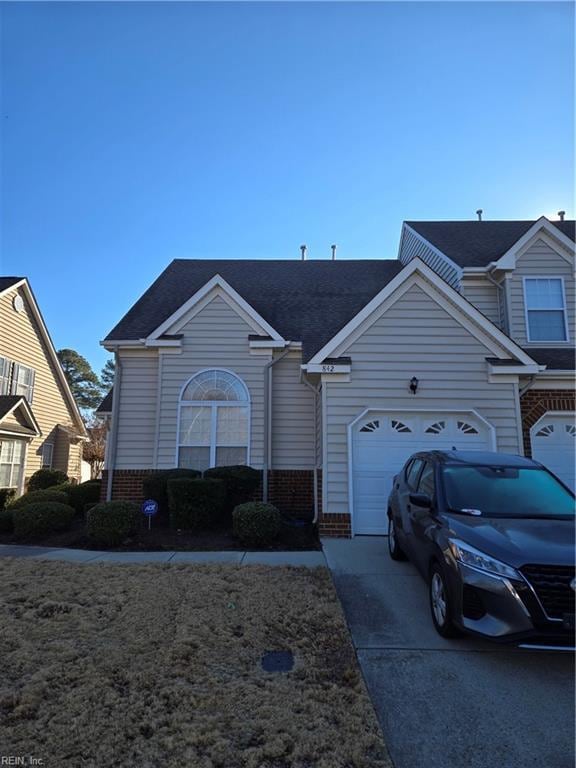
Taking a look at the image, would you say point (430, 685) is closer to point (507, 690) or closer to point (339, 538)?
point (507, 690)

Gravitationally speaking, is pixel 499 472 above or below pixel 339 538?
above

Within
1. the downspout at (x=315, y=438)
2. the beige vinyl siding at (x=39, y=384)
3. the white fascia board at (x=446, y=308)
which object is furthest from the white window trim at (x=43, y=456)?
the white fascia board at (x=446, y=308)

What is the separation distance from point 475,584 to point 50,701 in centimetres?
334

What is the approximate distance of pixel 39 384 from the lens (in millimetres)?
20312

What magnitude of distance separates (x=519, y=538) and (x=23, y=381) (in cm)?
2006

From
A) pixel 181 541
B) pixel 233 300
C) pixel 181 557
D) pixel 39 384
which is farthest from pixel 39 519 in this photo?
pixel 39 384

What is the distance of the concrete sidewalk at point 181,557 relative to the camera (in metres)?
7.04

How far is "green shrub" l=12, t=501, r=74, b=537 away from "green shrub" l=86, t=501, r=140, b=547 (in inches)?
55.0

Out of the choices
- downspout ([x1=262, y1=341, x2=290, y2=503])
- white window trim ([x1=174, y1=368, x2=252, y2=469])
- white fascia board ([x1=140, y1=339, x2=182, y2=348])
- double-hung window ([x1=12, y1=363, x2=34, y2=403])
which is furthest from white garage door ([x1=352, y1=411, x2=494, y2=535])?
double-hung window ([x1=12, y1=363, x2=34, y2=403])

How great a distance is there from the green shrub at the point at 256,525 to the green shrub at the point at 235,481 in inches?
65.2

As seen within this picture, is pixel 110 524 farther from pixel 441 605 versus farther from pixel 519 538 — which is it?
pixel 519 538

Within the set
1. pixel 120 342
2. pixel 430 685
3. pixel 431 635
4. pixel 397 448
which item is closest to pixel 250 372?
pixel 120 342

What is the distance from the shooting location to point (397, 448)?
347 inches

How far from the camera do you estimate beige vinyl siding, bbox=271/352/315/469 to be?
1116cm
